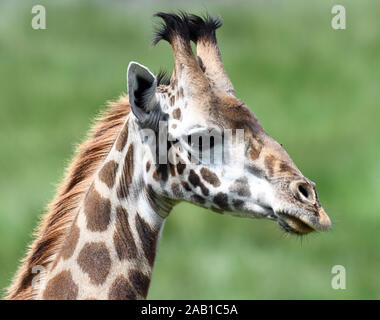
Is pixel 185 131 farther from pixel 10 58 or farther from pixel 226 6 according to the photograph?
pixel 226 6

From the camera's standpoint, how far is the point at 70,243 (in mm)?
8305

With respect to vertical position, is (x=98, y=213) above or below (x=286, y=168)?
below

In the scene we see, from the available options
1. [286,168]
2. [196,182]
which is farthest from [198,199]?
[286,168]

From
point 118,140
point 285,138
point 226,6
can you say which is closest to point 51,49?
point 226,6

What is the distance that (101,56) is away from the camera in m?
27.1

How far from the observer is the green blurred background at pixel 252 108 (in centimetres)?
1989

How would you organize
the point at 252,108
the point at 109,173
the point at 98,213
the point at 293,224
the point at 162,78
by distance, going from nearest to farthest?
1. the point at 293,224
2. the point at 98,213
3. the point at 109,173
4. the point at 162,78
5. the point at 252,108

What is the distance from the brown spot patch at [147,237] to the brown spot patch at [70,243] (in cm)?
49

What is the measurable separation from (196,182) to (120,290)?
1034mm

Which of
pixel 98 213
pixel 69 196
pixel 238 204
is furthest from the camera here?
pixel 69 196

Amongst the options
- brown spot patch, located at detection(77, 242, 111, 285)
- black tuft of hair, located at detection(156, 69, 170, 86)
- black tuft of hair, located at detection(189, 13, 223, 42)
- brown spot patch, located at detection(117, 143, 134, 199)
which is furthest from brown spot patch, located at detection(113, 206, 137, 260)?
black tuft of hair, located at detection(189, 13, 223, 42)

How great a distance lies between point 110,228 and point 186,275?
37.0 ft

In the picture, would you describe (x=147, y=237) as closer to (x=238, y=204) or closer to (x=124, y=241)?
(x=124, y=241)

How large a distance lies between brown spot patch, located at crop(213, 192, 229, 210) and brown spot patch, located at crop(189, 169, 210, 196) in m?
0.08
